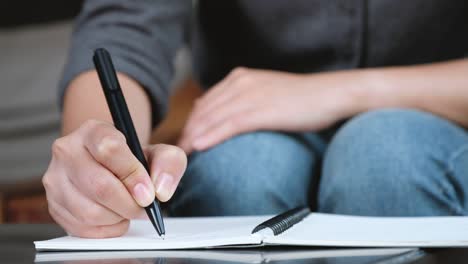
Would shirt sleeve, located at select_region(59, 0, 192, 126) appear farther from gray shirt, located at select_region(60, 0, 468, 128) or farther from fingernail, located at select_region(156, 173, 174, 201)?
fingernail, located at select_region(156, 173, 174, 201)

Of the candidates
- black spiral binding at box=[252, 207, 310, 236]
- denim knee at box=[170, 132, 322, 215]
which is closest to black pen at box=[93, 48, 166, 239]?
black spiral binding at box=[252, 207, 310, 236]

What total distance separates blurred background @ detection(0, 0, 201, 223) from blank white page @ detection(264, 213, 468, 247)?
151cm

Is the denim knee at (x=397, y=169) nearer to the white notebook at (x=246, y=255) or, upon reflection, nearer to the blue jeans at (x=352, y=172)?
the blue jeans at (x=352, y=172)

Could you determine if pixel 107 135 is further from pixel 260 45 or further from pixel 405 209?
pixel 260 45

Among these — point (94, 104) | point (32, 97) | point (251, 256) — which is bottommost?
point (251, 256)

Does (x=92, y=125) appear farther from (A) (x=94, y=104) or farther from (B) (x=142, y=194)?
(A) (x=94, y=104)

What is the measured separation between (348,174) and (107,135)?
0.30 m

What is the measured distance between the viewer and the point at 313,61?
3.22 feet

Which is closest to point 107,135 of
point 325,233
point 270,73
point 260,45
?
point 325,233

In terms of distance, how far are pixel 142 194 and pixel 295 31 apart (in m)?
0.53

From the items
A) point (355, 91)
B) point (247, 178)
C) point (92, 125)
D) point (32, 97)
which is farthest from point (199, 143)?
point (32, 97)

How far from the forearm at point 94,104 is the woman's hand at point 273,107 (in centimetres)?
7

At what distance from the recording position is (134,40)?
87 cm

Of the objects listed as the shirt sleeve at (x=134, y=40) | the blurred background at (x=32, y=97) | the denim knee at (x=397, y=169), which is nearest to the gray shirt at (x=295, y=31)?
the shirt sleeve at (x=134, y=40)
